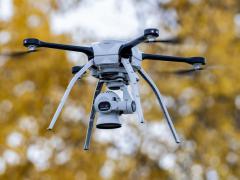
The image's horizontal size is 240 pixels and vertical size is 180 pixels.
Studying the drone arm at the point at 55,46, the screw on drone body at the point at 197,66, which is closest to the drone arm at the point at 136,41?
the drone arm at the point at 55,46

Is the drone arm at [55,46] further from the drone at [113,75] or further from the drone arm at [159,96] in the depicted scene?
the drone arm at [159,96]

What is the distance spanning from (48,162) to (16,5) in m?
1.99

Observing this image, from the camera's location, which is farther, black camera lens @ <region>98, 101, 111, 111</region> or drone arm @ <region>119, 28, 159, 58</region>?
black camera lens @ <region>98, 101, 111, 111</region>

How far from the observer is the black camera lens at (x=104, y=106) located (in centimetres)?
288

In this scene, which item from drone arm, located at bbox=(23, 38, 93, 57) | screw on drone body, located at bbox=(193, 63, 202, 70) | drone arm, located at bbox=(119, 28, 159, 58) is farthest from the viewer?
screw on drone body, located at bbox=(193, 63, 202, 70)

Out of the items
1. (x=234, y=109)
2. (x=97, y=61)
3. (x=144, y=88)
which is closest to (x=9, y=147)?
(x=144, y=88)

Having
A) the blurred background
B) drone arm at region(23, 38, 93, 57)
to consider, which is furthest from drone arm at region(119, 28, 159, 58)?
the blurred background

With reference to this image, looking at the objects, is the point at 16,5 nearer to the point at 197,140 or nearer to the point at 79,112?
the point at 79,112

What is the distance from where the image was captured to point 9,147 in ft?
31.3

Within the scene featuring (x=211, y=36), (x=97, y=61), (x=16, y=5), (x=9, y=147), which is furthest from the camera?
(x=211, y=36)

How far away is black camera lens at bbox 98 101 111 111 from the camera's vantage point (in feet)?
9.43

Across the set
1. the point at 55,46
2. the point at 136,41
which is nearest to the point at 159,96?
the point at 136,41

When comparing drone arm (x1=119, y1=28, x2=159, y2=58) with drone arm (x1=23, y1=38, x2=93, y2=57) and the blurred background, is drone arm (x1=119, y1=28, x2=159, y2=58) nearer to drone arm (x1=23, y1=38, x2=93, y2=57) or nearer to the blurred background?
drone arm (x1=23, y1=38, x2=93, y2=57)

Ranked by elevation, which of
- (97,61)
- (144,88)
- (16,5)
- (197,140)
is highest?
(97,61)
